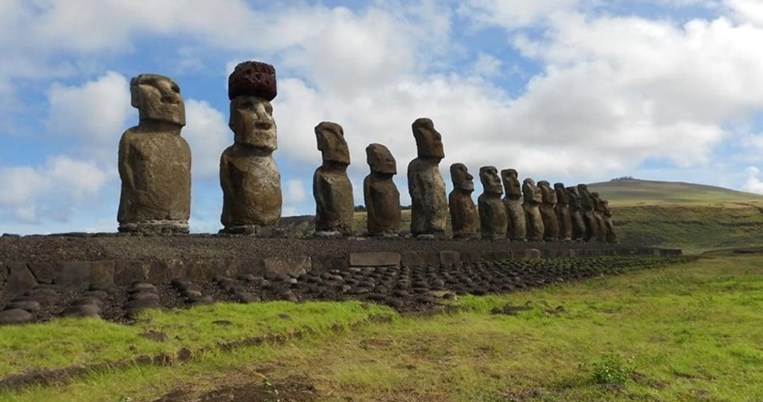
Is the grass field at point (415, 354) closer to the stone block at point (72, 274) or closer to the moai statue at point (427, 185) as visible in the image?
the stone block at point (72, 274)

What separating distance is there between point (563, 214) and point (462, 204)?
9442mm

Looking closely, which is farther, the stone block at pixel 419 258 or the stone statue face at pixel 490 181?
the stone statue face at pixel 490 181

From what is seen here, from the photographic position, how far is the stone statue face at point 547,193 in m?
25.4

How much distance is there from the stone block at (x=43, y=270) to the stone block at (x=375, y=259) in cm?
510

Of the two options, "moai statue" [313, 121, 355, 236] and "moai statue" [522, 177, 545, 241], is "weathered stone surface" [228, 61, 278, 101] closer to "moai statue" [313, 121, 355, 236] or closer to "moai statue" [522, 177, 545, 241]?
"moai statue" [313, 121, 355, 236]

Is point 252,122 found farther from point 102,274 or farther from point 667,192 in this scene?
point 667,192

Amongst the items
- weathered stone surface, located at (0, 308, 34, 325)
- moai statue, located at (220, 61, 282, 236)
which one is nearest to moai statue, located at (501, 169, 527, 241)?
moai statue, located at (220, 61, 282, 236)

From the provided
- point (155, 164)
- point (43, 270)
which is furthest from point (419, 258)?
point (43, 270)

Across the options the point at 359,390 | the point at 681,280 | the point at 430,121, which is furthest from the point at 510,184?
the point at 359,390

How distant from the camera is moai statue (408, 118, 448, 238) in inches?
666

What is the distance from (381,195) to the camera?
50.8ft

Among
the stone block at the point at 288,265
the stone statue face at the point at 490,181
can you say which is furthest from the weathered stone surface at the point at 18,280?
the stone statue face at the point at 490,181

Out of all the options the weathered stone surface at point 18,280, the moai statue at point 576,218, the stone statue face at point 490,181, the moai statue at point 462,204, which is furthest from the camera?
the moai statue at point 576,218

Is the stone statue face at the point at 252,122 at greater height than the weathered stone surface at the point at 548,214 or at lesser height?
greater
